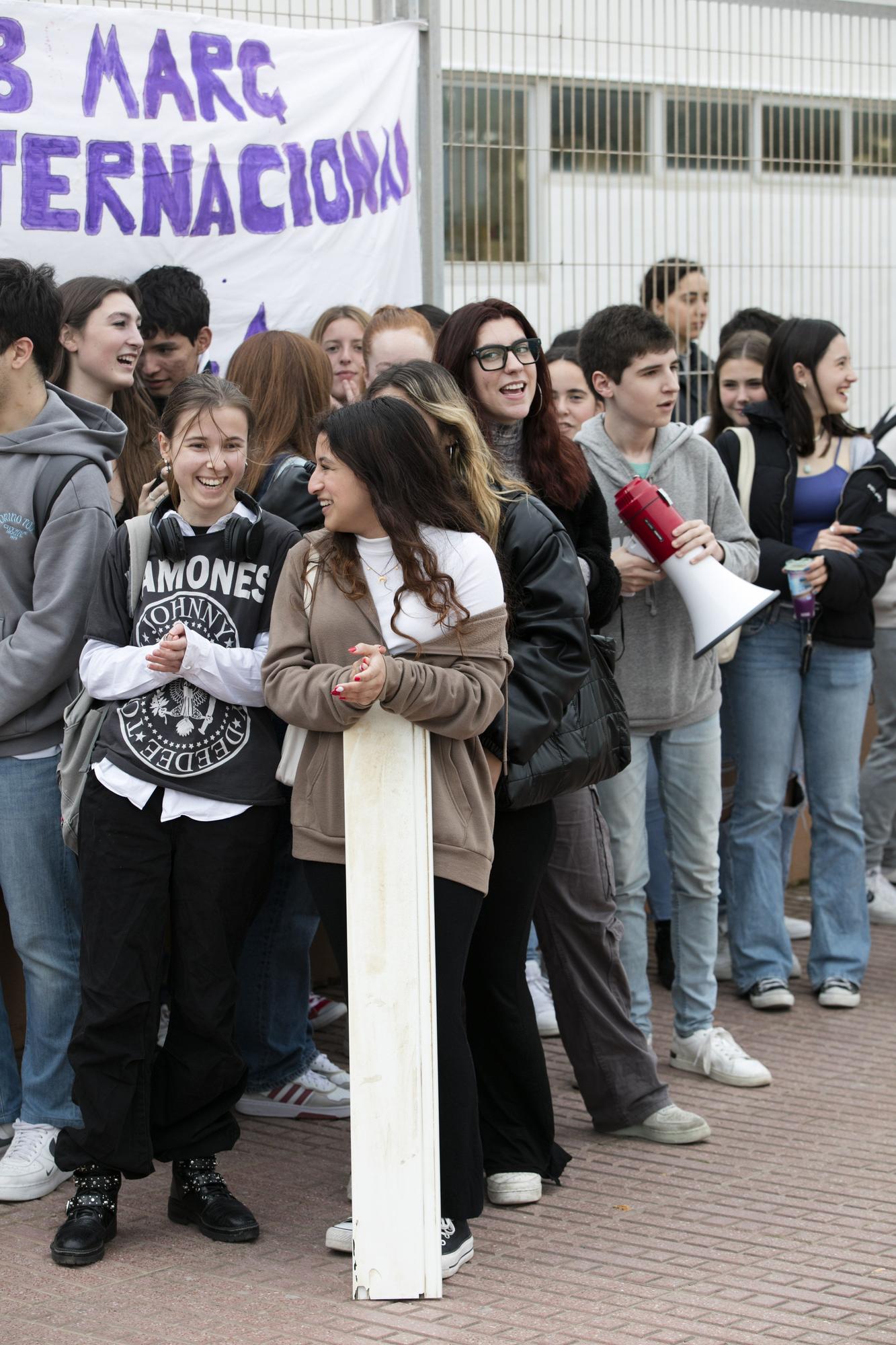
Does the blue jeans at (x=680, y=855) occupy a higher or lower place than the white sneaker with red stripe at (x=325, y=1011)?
higher

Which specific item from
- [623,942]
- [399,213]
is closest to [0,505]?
[623,942]

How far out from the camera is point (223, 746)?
12.8 feet

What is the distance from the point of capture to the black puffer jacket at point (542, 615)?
390 cm

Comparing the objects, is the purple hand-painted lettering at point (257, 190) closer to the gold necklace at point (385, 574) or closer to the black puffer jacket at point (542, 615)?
the black puffer jacket at point (542, 615)

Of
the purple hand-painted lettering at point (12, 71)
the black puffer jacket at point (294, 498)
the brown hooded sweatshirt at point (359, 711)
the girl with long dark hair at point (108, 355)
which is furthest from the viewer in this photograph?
the purple hand-painted lettering at point (12, 71)

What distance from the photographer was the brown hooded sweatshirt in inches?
141

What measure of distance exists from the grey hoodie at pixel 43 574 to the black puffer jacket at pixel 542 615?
1.03m

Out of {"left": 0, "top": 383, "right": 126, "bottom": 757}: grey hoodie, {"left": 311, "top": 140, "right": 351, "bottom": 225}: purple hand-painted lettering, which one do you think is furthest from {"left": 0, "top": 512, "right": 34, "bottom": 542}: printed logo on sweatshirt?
{"left": 311, "top": 140, "right": 351, "bottom": 225}: purple hand-painted lettering

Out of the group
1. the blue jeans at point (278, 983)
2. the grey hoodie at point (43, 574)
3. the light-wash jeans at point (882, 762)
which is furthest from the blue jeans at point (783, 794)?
the grey hoodie at point (43, 574)

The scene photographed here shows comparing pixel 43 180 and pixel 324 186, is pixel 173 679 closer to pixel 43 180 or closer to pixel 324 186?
pixel 43 180

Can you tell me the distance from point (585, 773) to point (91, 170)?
2.93 meters

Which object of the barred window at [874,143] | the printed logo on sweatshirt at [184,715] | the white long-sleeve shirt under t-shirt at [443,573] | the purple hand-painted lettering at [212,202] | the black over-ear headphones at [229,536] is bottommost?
the printed logo on sweatshirt at [184,715]

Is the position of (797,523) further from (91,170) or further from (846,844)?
(91,170)

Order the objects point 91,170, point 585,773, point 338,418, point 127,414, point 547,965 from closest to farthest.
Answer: point 338,418 < point 585,773 < point 547,965 < point 127,414 < point 91,170
